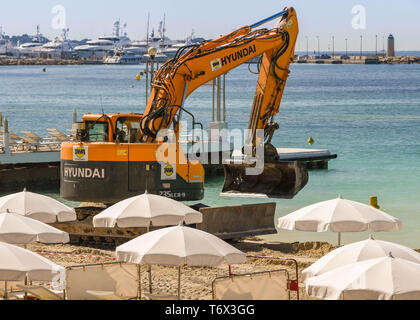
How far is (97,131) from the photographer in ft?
76.5

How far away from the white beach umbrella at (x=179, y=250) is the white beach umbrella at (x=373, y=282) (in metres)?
2.26

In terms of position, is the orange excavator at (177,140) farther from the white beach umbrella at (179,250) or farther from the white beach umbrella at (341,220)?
the white beach umbrella at (179,250)

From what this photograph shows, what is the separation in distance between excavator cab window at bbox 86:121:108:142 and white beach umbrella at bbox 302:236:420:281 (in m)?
10.3

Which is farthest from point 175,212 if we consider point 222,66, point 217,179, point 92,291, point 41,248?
point 217,179

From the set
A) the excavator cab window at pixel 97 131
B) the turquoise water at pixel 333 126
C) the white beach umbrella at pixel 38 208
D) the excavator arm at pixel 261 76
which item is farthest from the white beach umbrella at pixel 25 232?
the turquoise water at pixel 333 126

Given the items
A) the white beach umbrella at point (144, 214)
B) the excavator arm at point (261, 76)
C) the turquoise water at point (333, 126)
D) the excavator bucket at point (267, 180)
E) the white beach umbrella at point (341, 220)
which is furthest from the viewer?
the turquoise water at point (333, 126)

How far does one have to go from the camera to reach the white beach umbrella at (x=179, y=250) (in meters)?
14.2

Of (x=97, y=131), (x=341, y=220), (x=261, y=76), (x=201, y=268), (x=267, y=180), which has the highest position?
(x=261, y=76)

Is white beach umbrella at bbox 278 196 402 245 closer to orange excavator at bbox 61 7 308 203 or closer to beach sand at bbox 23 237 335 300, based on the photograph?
beach sand at bbox 23 237 335 300

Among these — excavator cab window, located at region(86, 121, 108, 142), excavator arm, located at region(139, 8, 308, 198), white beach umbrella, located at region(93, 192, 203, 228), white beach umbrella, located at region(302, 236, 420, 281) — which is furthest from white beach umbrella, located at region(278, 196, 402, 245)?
excavator cab window, located at region(86, 121, 108, 142)

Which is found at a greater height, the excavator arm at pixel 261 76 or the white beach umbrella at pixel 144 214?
the excavator arm at pixel 261 76

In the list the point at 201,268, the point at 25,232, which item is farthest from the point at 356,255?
the point at 201,268

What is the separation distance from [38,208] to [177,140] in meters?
5.02

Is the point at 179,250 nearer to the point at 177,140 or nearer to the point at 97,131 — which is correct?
the point at 177,140
